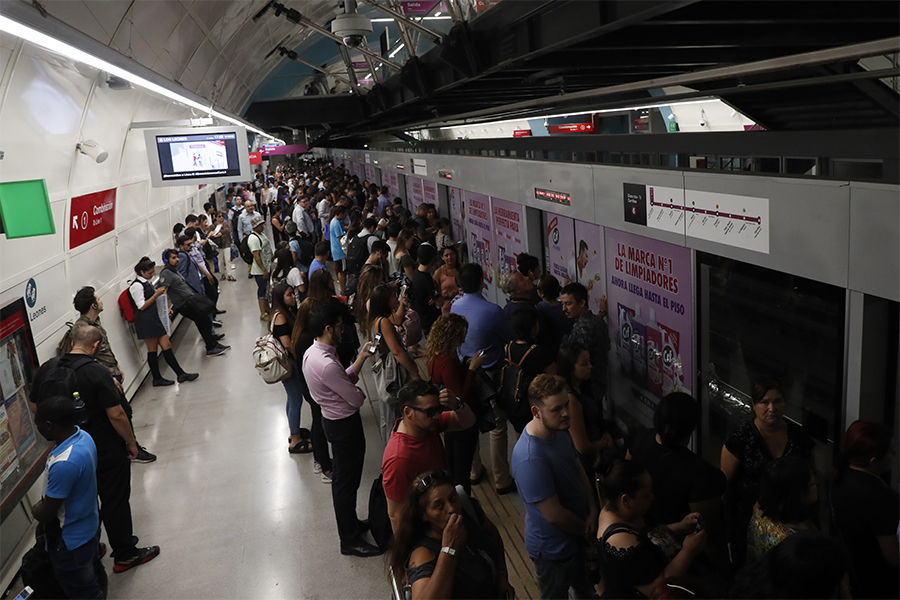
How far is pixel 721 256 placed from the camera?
3.97 metres

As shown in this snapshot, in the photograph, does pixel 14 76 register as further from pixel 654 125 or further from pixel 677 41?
pixel 654 125

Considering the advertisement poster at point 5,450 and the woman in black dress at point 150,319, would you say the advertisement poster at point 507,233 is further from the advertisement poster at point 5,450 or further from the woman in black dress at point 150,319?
the advertisement poster at point 5,450

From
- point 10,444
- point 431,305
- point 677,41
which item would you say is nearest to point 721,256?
point 677,41

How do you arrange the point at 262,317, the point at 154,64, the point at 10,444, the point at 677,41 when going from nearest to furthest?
the point at 677,41
the point at 10,444
the point at 154,64
the point at 262,317

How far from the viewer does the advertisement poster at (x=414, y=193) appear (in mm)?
13695

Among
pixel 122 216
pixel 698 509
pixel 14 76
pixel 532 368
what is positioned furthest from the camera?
pixel 122 216

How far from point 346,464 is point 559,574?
5.90 feet

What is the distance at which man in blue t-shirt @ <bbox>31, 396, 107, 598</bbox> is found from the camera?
365 cm

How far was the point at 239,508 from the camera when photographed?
17.6ft

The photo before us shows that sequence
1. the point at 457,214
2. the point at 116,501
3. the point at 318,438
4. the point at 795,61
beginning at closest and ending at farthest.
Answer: the point at 795,61
the point at 116,501
the point at 318,438
the point at 457,214

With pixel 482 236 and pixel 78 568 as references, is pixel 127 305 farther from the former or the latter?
pixel 78 568

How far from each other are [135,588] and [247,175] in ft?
20.3

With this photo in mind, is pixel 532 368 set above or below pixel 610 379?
above

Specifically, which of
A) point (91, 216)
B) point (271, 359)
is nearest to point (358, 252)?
point (91, 216)
